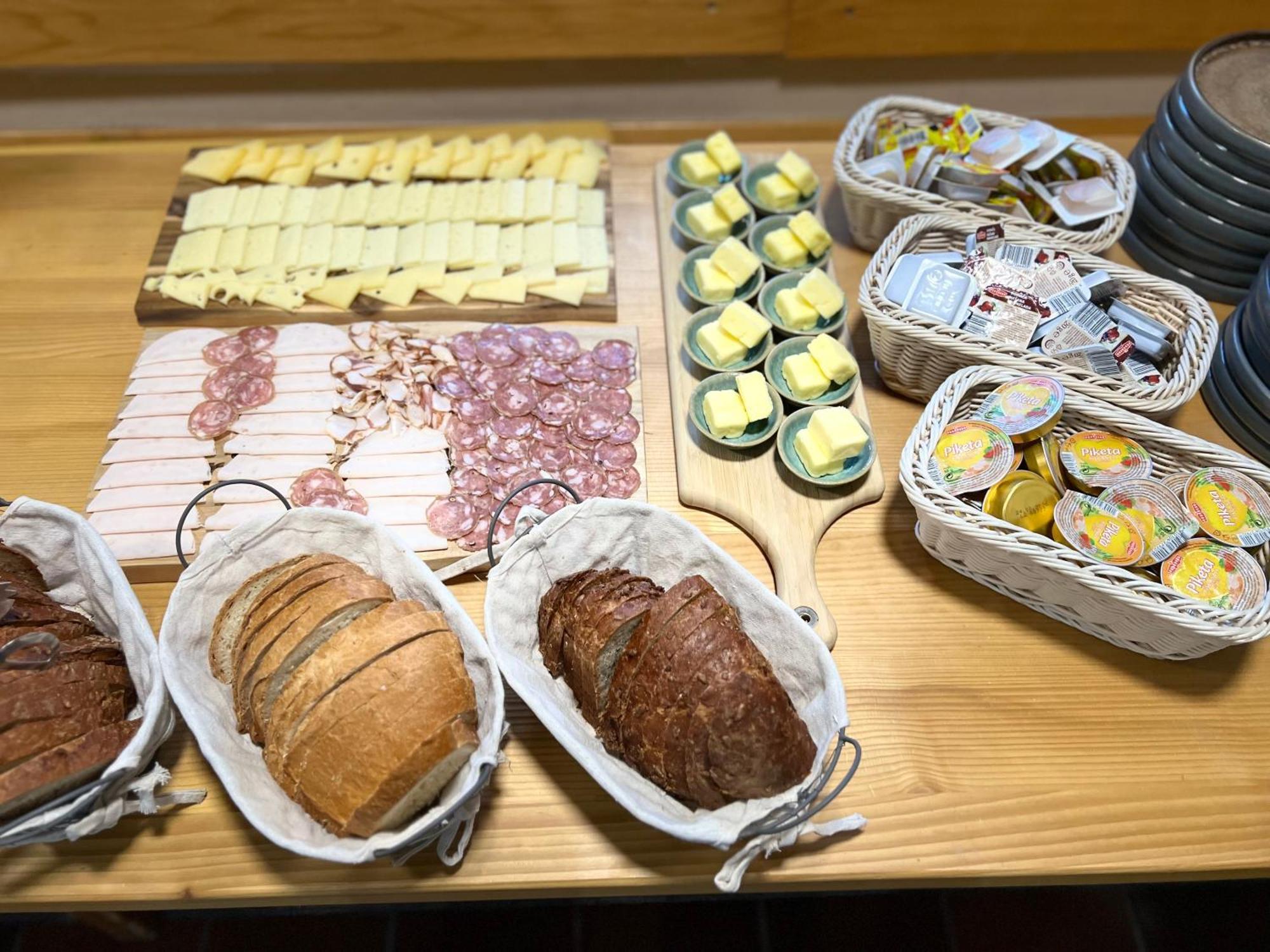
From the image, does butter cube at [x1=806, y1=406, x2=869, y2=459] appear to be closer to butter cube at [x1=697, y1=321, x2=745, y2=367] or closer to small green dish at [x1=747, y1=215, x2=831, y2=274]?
butter cube at [x1=697, y1=321, x2=745, y2=367]

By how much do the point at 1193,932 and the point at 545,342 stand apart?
1776 mm

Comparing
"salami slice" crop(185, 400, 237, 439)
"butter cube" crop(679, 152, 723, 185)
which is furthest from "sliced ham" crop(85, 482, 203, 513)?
"butter cube" crop(679, 152, 723, 185)

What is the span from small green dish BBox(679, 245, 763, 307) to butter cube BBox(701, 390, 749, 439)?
264 millimetres

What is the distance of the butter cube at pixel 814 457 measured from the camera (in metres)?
1.50

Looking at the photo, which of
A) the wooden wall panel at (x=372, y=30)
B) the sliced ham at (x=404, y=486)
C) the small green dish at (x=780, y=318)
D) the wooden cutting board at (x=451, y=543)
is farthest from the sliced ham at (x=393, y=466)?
the wooden wall panel at (x=372, y=30)

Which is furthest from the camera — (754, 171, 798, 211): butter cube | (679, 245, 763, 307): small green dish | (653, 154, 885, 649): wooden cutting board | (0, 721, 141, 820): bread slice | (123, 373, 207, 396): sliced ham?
(754, 171, 798, 211): butter cube

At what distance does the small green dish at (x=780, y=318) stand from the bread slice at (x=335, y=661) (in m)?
0.90

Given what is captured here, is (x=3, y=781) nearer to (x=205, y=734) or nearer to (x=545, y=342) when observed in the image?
(x=205, y=734)

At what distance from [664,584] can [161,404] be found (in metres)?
1.00

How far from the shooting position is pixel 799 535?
1491 mm

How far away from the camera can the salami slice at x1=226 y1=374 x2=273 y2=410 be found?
64.2 inches

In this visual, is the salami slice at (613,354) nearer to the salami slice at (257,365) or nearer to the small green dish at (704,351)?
the small green dish at (704,351)

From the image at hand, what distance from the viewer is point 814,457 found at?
150 cm

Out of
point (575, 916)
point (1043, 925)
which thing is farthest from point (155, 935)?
point (1043, 925)
